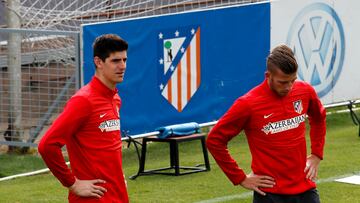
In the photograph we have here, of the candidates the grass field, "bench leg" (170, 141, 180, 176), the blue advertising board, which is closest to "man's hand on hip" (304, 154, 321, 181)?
the grass field

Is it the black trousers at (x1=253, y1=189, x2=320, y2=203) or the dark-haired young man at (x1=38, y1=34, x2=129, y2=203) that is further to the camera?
the black trousers at (x1=253, y1=189, x2=320, y2=203)

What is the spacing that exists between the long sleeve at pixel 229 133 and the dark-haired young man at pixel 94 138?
620mm

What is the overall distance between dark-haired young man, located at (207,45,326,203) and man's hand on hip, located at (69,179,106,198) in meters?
0.79

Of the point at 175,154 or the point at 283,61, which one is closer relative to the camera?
the point at 283,61

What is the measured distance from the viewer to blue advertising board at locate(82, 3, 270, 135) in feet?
37.8

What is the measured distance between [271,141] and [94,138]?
3.63ft

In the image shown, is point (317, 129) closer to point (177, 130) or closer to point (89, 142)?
point (89, 142)

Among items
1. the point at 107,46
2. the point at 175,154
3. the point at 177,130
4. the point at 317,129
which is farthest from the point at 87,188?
the point at 177,130

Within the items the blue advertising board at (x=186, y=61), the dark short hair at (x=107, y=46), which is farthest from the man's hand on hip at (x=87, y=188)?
the blue advertising board at (x=186, y=61)

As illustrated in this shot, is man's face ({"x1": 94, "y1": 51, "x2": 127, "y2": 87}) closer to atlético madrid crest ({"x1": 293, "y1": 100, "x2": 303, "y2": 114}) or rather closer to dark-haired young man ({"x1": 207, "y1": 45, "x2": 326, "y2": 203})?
dark-haired young man ({"x1": 207, "y1": 45, "x2": 326, "y2": 203})

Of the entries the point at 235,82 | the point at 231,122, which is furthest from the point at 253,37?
the point at 231,122

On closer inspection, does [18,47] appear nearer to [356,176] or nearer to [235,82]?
[235,82]

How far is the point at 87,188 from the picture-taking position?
546 cm

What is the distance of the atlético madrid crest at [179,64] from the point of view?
11844mm
